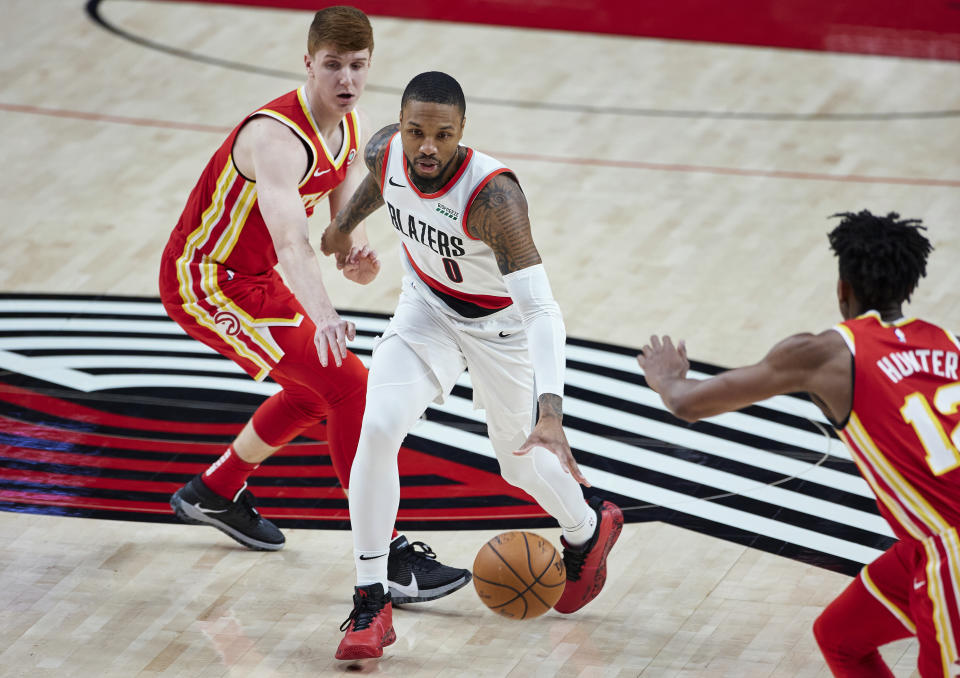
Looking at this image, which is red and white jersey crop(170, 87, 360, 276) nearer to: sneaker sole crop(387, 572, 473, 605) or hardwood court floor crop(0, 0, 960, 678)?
hardwood court floor crop(0, 0, 960, 678)

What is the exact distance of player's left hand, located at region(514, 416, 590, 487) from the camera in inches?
179

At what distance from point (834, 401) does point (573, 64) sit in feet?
29.1

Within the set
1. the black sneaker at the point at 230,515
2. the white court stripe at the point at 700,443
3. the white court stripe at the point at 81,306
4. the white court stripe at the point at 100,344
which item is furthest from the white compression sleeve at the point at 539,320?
the white court stripe at the point at 81,306

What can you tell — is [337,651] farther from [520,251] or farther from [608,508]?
[520,251]

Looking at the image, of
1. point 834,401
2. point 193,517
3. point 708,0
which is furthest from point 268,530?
point 708,0

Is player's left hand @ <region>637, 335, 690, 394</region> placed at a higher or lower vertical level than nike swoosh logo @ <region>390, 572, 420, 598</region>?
higher

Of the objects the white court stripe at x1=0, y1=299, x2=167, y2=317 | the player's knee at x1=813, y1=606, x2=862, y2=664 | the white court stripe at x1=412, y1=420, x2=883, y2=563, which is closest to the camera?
the player's knee at x1=813, y1=606, x2=862, y2=664

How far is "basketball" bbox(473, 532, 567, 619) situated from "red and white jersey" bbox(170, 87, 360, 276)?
62.9 inches

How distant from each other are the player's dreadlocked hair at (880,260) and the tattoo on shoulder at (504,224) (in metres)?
1.14

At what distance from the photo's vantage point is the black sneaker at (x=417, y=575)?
5.60 metres

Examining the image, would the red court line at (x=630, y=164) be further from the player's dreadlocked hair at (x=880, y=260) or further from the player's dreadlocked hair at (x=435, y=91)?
the player's dreadlocked hair at (x=880, y=260)

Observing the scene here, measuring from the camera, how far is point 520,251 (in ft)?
16.0

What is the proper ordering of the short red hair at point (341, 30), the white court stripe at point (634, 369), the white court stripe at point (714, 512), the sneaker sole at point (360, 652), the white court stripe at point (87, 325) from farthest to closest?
the white court stripe at point (87, 325) < the white court stripe at point (634, 369) < the white court stripe at point (714, 512) < the short red hair at point (341, 30) < the sneaker sole at point (360, 652)

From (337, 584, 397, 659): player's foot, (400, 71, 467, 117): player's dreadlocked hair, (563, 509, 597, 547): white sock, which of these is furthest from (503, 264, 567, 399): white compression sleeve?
(337, 584, 397, 659): player's foot
